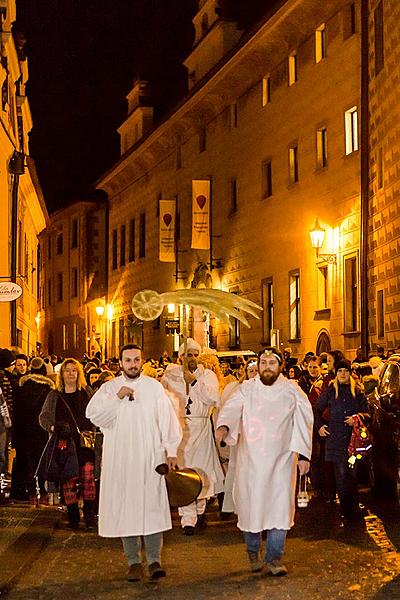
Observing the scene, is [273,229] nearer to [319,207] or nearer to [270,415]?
[319,207]

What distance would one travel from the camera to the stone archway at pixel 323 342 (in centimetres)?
3047

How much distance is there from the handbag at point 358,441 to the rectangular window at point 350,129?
1580 centimetres

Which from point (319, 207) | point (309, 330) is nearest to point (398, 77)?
point (319, 207)

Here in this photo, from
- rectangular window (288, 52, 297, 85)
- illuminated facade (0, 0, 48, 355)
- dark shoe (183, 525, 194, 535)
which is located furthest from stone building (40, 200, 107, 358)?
dark shoe (183, 525, 194, 535)

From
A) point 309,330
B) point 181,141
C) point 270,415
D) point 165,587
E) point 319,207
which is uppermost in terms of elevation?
point 181,141

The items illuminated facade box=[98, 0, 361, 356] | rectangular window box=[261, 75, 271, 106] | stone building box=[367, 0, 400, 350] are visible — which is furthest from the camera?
rectangular window box=[261, 75, 271, 106]

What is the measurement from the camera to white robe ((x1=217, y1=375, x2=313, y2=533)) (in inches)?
405

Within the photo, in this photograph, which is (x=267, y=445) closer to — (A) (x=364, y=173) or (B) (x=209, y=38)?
(A) (x=364, y=173)

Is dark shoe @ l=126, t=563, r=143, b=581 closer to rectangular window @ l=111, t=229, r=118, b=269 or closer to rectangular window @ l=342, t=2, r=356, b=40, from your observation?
rectangular window @ l=342, t=2, r=356, b=40

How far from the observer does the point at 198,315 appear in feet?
107

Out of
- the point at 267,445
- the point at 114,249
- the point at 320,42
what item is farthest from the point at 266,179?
the point at 267,445

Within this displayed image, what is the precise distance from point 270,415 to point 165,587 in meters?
1.74

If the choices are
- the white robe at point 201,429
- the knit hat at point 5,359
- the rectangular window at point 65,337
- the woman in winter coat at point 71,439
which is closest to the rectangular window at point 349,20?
the knit hat at point 5,359

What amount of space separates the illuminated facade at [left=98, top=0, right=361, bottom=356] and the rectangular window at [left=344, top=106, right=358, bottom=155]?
0.10ft
